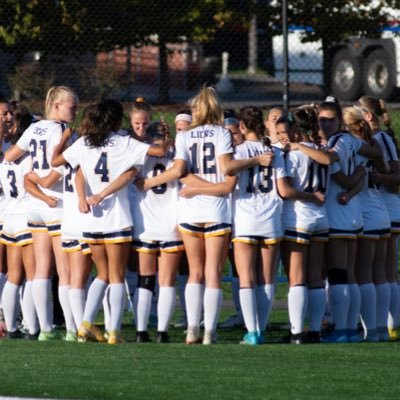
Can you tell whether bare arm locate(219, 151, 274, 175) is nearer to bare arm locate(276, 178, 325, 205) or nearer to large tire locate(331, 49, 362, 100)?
bare arm locate(276, 178, 325, 205)

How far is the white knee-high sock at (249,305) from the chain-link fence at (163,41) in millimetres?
5468

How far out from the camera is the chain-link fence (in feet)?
52.3

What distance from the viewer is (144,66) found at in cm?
1870

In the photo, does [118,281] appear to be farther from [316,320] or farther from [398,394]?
[398,394]

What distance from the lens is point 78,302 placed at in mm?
10133

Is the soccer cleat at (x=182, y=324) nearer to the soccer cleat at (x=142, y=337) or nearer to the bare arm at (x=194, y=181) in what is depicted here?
the soccer cleat at (x=142, y=337)

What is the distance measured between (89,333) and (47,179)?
1.24 m

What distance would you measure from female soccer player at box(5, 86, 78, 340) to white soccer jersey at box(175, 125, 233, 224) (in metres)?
1.03

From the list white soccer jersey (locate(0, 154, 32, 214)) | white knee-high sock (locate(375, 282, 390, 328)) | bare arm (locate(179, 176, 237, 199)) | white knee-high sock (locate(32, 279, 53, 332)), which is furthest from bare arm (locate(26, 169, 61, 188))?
white knee-high sock (locate(375, 282, 390, 328))

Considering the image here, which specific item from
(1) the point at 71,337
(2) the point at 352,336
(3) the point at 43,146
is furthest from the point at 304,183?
(1) the point at 71,337

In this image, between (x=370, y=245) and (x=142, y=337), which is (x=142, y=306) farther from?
(x=370, y=245)

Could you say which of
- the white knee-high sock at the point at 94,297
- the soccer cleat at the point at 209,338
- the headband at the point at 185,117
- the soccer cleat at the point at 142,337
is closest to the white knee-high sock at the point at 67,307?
the white knee-high sock at the point at 94,297

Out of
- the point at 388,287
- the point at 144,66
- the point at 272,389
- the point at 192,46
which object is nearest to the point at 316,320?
the point at 388,287

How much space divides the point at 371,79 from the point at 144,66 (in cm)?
508
